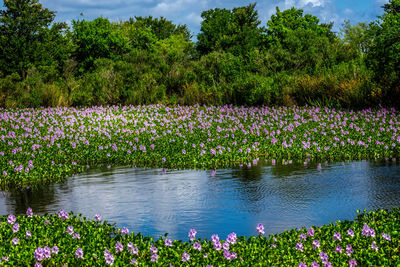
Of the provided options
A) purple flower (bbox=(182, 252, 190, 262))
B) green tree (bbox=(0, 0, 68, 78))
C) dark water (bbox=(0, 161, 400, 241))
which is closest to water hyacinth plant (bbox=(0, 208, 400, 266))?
purple flower (bbox=(182, 252, 190, 262))

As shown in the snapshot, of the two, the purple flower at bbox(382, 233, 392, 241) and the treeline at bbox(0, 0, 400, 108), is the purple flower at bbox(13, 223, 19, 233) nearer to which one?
the purple flower at bbox(382, 233, 392, 241)

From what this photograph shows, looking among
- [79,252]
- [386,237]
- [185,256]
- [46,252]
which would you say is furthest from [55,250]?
[386,237]

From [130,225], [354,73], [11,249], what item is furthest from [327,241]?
[354,73]

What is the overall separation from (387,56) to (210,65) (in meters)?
11.3

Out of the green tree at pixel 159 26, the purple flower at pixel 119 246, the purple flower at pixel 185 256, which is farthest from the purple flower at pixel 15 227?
the green tree at pixel 159 26

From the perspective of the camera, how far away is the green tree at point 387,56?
17.6 m

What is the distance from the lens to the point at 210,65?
89.5 ft

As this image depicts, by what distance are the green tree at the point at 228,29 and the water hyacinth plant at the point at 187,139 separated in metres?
36.8

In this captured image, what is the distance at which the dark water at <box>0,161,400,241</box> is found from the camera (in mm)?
7063

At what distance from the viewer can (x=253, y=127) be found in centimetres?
1530

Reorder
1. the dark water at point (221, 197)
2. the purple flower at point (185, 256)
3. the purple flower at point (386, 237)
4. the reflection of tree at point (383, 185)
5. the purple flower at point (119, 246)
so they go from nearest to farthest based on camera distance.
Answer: the purple flower at point (185, 256) < the purple flower at point (119, 246) < the purple flower at point (386, 237) < the dark water at point (221, 197) < the reflection of tree at point (383, 185)

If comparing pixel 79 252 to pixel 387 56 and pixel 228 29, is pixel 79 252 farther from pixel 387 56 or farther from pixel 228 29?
pixel 228 29

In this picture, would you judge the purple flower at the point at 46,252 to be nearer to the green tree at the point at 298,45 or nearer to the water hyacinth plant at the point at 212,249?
the water hyacinth plant at the point at 212,249

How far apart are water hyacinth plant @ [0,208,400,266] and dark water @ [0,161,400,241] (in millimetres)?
913
